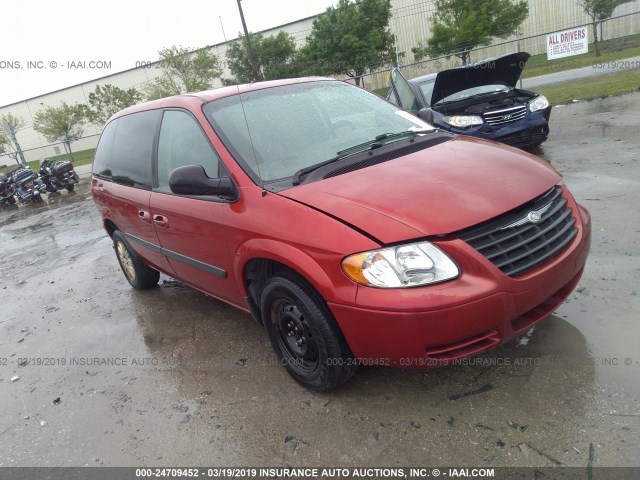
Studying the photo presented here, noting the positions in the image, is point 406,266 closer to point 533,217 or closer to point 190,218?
point 533,217

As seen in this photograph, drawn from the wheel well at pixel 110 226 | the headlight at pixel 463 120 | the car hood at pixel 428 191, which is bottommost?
the headlight at pixel 463 120

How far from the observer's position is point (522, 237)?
7.83ft

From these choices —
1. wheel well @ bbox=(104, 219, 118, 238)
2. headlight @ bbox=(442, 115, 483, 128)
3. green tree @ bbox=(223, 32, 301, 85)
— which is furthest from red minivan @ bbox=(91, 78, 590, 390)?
green tree @ bbox=(223, 32, 301, 85)

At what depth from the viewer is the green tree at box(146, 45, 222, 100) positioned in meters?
32.2

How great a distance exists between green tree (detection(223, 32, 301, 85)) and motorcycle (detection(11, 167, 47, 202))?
817 inches

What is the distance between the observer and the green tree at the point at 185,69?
32156mm

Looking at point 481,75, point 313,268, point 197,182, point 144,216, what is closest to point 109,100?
point 481,75

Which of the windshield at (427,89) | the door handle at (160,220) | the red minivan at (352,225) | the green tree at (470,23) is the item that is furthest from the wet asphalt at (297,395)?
the green tree at (470,23)

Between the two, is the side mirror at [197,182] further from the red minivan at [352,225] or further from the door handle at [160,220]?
the door handle at [160,220]

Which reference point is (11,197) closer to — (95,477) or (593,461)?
(95,477)

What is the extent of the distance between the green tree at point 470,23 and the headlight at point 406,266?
26.8 m

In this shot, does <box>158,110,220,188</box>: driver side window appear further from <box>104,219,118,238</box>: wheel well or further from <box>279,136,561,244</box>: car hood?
<box>104,219,118,238</box>: wheel well

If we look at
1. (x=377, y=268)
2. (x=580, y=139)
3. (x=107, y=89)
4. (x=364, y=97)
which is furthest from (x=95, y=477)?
(x=107, y=89)

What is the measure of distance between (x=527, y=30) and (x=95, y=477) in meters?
40.8
